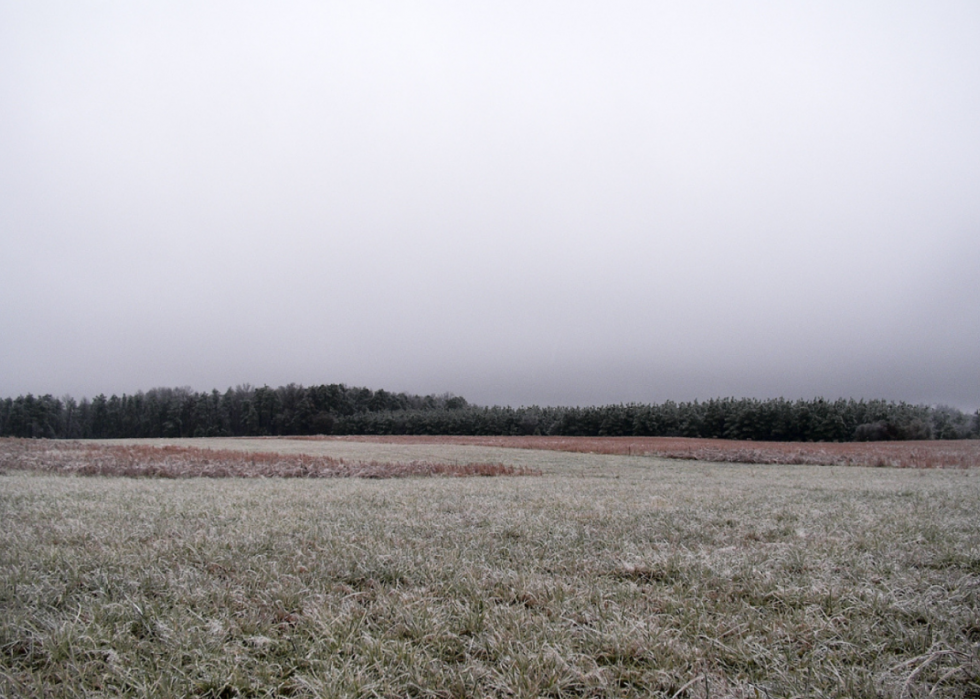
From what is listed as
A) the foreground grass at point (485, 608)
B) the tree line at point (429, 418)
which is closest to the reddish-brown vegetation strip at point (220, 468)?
the foreground grass at point (485, 608)

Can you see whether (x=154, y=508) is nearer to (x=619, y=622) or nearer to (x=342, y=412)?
(x=619, y=622)

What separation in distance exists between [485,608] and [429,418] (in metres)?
111

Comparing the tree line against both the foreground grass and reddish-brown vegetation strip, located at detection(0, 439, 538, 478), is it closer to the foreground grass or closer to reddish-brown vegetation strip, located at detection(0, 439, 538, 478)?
reddish-brown vegetation strip, located at detection(0, 439, 538, 478)

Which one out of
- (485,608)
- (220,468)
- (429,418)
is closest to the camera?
(485,608)

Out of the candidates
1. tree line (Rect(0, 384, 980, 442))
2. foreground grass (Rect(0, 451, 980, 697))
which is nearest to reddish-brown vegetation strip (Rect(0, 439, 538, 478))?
foreground grass (Rect(0, 451, 980, 697))

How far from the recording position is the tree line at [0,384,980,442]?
81688 millimetres

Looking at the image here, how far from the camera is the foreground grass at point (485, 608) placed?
2.88 metres

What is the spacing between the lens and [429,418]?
370 ft

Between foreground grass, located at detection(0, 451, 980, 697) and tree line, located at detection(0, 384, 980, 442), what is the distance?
89883mm

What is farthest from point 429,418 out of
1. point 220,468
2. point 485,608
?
point 485,608

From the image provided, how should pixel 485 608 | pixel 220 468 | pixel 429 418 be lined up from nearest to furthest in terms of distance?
pixel 485 608 → pixel 220 468 → pixel 429 418

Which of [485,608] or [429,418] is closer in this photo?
[485,608]

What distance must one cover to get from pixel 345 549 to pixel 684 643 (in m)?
3.68

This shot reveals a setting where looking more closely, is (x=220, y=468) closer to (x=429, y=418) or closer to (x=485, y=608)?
(x=485, y=608)
